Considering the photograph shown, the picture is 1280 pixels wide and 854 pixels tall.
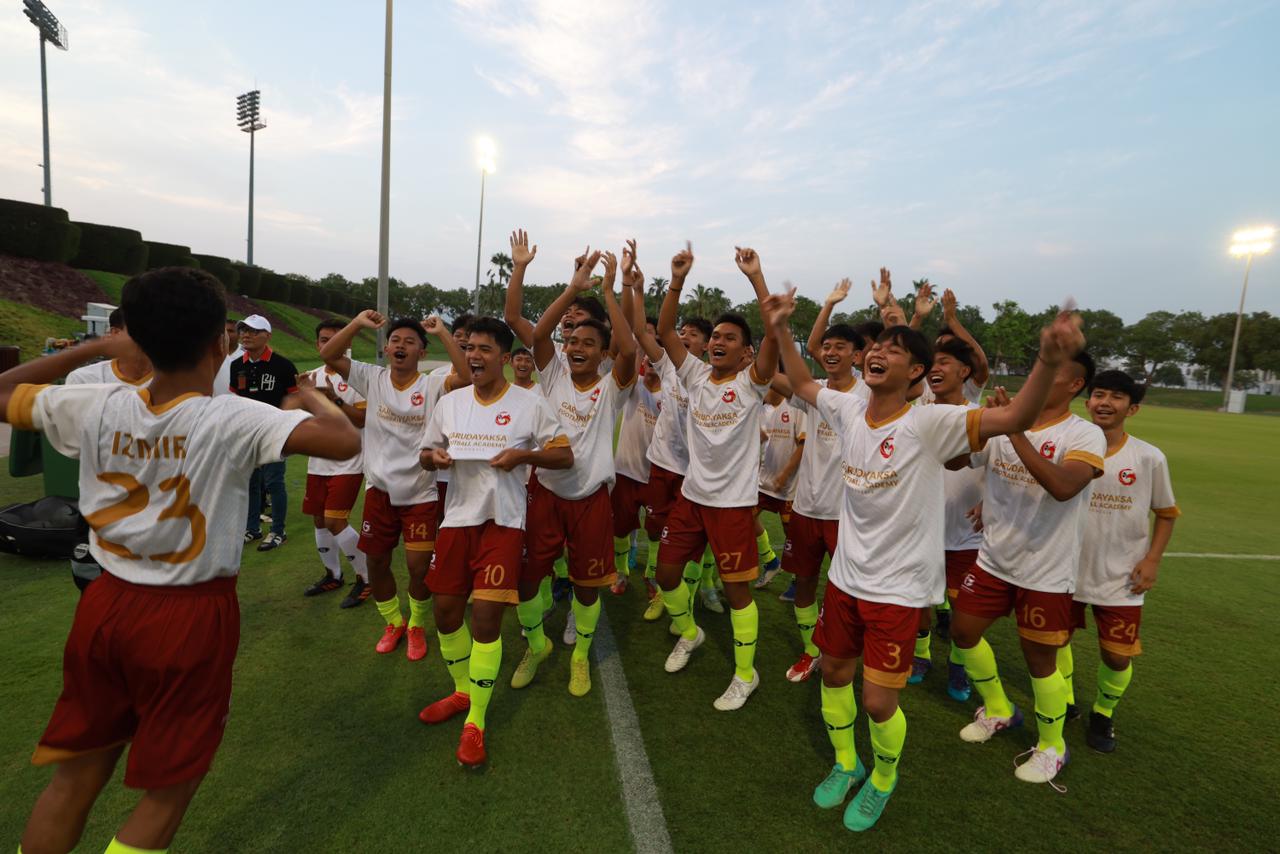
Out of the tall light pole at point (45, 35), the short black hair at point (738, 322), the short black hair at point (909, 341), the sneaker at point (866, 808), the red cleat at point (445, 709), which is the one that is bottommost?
the red cleat at point (445, 709)

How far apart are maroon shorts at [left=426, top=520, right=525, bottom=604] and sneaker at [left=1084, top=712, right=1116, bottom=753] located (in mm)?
3650

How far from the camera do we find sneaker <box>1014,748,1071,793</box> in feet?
10.7

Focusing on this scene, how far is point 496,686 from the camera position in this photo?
162 inches

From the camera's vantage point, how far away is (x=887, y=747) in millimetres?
2865

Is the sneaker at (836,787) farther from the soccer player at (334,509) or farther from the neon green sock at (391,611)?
the soccer player at (334,509)

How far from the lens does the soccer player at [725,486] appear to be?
4.04 m

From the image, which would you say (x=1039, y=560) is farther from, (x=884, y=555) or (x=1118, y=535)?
(x=884, y=555)

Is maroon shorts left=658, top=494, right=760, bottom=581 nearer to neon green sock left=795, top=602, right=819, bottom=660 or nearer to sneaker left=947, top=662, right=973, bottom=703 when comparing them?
neon green sock left=795, top=602, right=819, bottom=660

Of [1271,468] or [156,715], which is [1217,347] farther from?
[156,715]

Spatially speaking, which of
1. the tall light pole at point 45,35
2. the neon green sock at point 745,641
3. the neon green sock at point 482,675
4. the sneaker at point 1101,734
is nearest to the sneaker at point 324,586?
the neon green sock at point 482,675

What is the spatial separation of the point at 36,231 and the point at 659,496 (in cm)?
2951

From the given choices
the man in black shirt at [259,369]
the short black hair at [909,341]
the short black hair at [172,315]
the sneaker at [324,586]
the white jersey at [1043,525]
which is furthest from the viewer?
the man in black shirt at [259,369]

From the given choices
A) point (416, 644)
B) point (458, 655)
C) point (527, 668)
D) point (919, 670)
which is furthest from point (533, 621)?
point (919, 670)

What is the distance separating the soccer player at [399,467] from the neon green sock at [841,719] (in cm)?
284
